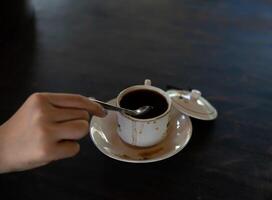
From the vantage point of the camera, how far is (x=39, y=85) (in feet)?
2.55

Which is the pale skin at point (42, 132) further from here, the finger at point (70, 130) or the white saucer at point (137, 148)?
the white saucer at point (137, 148)

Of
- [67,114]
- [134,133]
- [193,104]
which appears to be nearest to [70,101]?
[67,114]

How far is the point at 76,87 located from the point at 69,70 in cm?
6

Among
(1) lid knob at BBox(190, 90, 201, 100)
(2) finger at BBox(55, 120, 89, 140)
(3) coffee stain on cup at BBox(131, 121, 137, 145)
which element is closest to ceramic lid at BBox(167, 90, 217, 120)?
(1) lid knob at BBox(190, 90, 201, 100)

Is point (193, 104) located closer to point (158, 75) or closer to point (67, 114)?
point (158, 75)

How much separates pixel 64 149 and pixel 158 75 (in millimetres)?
357

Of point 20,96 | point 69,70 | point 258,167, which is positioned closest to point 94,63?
point 69,70

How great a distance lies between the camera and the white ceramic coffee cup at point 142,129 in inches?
23.7

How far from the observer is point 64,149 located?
1.67 feet

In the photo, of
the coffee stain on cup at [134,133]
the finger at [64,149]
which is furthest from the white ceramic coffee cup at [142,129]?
the finger at [64,149]

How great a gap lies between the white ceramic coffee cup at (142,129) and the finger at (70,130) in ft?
0.31

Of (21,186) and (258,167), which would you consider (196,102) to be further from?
(21,186)

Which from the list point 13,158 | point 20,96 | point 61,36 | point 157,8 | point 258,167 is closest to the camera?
point 13,158

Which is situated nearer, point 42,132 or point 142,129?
point 42,132
